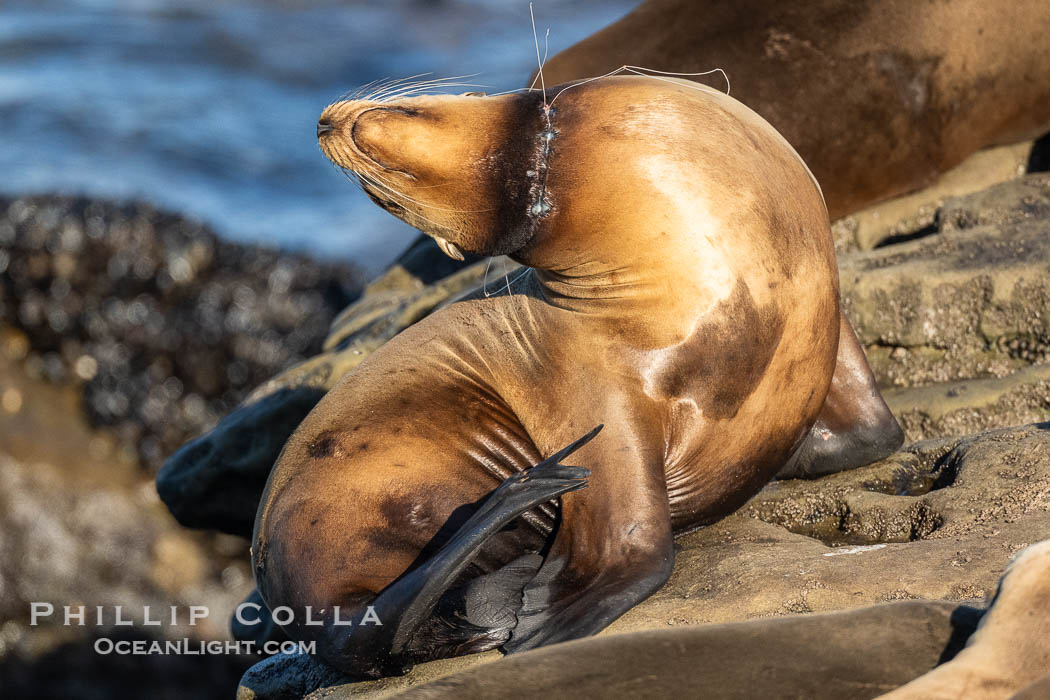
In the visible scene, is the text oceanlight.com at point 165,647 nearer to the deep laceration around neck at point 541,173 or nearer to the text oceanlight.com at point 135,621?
the text oceanlight.com at point 135,621

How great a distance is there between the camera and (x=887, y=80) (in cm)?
575

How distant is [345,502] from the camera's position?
353 centimetres

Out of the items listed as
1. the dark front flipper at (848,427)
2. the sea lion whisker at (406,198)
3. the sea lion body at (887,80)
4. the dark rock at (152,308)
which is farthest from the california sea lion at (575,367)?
the dark rock at (152,308)

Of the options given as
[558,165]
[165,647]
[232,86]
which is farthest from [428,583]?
[232,86]

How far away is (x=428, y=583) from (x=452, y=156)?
3.78ft

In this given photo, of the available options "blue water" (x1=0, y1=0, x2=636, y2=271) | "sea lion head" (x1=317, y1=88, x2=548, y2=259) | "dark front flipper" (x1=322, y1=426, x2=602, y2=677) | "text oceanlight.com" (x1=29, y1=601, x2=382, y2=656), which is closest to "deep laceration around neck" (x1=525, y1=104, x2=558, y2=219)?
"sea lion head" (x1=317, y1=88, x2=548, y2=259)

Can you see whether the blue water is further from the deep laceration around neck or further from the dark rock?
the deep laceration around neck

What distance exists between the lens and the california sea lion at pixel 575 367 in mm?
3166

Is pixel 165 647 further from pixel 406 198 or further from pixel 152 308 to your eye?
pixel 406 198

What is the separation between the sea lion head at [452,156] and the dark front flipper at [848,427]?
3.84 ft

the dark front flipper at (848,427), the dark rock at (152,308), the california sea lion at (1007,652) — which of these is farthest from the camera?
the dark rock at (152,308)

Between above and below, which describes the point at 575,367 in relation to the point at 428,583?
above

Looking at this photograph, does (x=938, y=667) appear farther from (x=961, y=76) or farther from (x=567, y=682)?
(x=961, y=76)

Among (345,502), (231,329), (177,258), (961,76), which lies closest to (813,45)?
(961,76)
